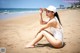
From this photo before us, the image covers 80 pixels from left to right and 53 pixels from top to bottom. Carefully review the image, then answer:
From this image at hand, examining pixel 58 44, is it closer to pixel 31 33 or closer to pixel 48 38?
pixel 48 38

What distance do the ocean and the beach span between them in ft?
0.17

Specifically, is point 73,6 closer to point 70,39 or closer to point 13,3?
point 70,39

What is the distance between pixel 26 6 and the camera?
2.86m

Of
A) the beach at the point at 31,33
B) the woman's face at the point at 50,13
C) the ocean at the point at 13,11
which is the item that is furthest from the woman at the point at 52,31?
the ocean at the point at 13,11


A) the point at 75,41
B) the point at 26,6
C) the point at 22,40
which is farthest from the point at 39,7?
the point at 75,41

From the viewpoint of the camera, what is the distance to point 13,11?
9.43 feet

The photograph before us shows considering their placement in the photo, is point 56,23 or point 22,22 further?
point 22,22

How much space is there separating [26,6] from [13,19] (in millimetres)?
294

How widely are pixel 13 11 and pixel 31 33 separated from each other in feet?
1.43

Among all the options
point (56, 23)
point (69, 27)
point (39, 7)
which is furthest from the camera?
point (69, 27)

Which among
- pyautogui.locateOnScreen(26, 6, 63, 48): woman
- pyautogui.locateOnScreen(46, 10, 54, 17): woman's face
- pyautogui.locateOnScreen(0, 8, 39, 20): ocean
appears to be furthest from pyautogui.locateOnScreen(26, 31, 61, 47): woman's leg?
pyautogui.locateOnScreen(0, 8, 39, 20): ocean

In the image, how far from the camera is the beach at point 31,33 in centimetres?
272

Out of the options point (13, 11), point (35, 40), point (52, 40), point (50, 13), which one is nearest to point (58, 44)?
point (52, 40)

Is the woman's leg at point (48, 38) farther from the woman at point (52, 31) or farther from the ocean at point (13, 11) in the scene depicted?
the ocean at point (13, 11)
